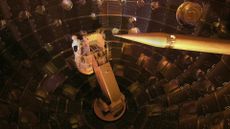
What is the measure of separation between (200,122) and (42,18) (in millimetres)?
413

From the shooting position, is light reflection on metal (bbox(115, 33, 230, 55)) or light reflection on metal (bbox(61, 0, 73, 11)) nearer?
light reflection on metal (bbox(115, 33, 230, 55))

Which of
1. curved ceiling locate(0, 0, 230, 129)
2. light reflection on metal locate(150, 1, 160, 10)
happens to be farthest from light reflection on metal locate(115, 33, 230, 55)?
light reflection on metal locate(150, 1, 160, 10)

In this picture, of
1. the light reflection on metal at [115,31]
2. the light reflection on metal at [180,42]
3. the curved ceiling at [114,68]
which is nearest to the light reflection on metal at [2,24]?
the curved ceiling at [114,68]

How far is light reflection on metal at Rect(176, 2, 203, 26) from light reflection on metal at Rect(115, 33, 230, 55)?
24 cm

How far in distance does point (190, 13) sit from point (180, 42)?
0.90 ft

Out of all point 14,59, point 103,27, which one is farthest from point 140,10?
point 14,59

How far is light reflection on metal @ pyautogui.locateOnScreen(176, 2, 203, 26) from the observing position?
32.0 inches

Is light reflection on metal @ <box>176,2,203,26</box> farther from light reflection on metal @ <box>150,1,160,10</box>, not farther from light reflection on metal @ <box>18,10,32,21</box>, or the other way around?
light reflection on metal @ <box>18,10,32,21</box>

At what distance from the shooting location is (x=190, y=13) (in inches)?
32.1

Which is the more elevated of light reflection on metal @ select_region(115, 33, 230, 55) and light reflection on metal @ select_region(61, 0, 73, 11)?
light reflection on metal @ select_region(115, 33, 230, 55)

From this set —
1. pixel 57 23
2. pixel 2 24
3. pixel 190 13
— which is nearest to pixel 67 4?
pixel 57 23

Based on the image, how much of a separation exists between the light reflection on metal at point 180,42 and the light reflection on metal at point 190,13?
0.24m

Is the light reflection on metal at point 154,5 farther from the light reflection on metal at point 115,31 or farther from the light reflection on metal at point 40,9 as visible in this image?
the light reflection on metal at point 40,9

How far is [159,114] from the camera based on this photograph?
0.79 m
